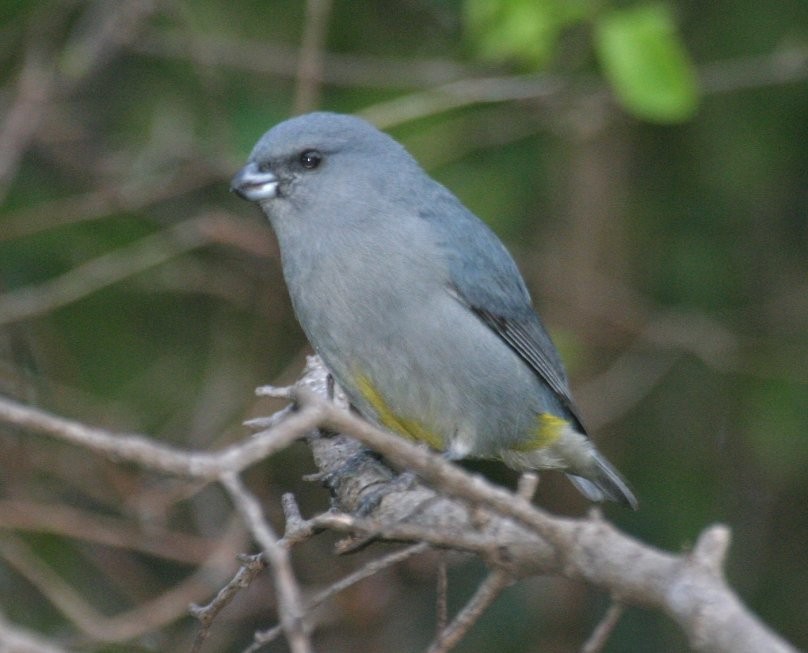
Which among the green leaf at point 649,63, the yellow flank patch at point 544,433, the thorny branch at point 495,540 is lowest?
the yellow flank patch at point 544,433

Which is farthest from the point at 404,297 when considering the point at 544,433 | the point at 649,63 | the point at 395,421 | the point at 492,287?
the point at 649,63

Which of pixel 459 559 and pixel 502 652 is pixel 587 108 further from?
pixel 502 652

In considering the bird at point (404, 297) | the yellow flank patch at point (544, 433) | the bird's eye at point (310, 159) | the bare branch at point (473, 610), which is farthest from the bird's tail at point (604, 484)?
the bare branch at point (473, 610)

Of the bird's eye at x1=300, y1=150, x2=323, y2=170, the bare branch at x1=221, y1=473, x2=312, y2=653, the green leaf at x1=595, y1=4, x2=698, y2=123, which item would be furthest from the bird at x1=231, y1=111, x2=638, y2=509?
the bare branch at x1=221, y1=473, x2=312, y2=653

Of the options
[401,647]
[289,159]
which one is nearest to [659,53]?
[289,159]

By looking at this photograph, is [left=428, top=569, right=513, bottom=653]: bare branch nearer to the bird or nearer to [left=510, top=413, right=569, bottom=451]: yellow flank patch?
the bird

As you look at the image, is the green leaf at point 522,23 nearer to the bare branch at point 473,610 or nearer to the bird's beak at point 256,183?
the bird's beak at point 256,183

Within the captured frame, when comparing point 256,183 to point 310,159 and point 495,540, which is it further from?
point 495,540
